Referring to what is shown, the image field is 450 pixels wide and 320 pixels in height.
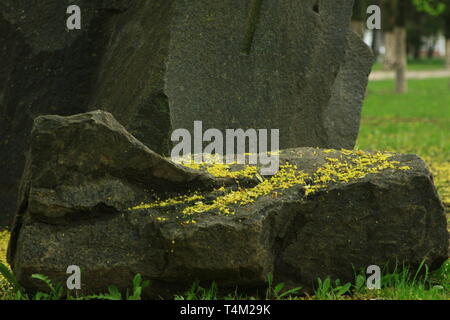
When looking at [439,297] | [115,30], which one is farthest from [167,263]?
[115,30]

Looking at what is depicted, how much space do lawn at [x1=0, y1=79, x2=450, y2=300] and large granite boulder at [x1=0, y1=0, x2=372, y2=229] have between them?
130cm

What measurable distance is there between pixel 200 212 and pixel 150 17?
2160mm

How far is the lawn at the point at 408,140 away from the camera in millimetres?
4066

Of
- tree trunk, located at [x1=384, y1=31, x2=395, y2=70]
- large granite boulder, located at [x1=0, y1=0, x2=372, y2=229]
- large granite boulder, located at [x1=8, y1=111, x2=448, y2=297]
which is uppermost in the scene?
tree trunk, located at [x1=384, y1=31, x2=395, y2=70]

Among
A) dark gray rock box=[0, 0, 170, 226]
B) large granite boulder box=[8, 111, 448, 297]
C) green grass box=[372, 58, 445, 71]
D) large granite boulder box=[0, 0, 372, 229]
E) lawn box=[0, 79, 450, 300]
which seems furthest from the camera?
green grass box=[372, 58, 445, 71]

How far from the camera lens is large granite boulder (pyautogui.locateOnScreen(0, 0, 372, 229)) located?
211 inches

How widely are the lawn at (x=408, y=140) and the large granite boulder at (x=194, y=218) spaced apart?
12cm

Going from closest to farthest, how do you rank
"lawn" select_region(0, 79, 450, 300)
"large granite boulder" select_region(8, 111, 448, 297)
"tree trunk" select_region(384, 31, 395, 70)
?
"large granite boulder" select_region(8, 111, 448, 297) → "lawn" select_region(0, 79, 450, 300) → "tree trunk" select_region(384, 31, 395, 70)

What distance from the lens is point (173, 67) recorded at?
531cm

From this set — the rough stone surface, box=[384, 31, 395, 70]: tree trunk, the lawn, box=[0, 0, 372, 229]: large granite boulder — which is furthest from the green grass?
box=[0, 0, 372, 229]: large granite boulder

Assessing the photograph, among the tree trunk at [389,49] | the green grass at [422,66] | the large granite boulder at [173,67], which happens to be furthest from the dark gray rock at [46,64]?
the green grass at [422,66]

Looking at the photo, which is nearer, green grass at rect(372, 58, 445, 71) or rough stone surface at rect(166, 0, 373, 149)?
rough stone surface at rect(166, 0, 373, 149)

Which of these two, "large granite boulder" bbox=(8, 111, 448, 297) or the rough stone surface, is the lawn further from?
the rough stone surface

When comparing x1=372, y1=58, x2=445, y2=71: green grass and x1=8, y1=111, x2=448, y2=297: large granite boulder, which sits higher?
x1=372, y1=58, x2=445, y2=71: green grass
